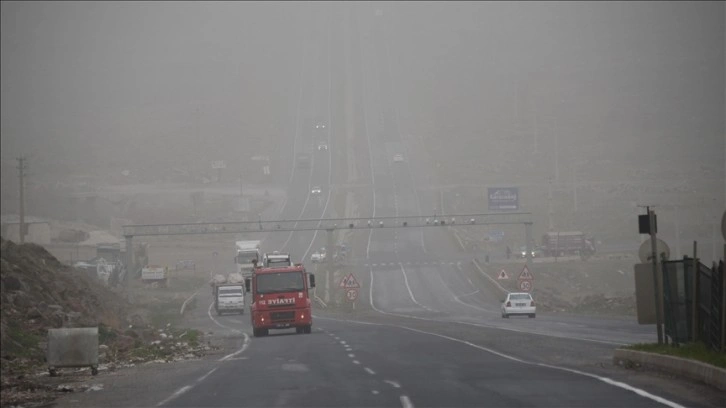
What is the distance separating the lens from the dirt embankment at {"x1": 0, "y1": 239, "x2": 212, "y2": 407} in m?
25.1

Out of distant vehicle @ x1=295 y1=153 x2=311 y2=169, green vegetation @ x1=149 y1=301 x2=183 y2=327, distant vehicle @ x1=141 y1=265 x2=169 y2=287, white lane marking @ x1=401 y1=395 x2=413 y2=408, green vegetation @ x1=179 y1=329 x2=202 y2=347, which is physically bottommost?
green vegetation @ x1=149 y1=301 x2=183 y2=327

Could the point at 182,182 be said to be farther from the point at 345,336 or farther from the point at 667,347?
the point at 667,347

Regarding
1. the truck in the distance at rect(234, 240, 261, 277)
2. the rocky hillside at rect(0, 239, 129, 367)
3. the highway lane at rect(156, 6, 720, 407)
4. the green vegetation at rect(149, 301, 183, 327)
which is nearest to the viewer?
the highway lane at rect(156, 6, 720, 407)

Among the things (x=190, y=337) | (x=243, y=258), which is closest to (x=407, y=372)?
(x=190, y=337)

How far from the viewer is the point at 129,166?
158 metres

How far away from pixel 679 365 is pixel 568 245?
8228cm

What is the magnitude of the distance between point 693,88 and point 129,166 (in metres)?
92.6

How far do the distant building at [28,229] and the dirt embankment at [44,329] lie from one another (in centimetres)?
3749

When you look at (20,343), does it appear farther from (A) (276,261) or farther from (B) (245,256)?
(B) (245,256)

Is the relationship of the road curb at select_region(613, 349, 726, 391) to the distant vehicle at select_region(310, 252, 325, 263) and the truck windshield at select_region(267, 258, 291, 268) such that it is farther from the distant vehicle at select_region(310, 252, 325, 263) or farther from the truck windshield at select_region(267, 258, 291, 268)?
the distant vehicle at select_region(310, 252, 325, 263)

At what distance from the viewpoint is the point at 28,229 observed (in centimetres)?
9550

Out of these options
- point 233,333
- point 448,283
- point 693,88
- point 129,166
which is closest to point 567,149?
point 693,88

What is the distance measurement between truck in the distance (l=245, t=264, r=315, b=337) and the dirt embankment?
276 cm

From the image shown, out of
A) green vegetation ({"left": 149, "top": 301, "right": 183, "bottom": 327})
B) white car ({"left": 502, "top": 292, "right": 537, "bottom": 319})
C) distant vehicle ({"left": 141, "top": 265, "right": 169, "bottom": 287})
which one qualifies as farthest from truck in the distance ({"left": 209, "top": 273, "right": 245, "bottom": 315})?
white car ({"left": 502, "top": 292, "right": 537, "bottom": 319})
